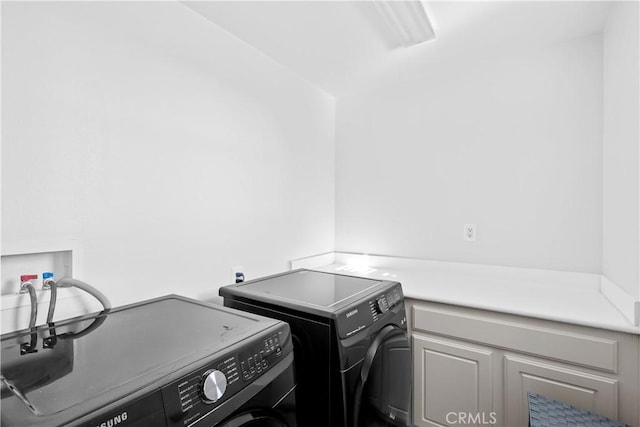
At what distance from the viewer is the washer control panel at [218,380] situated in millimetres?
684

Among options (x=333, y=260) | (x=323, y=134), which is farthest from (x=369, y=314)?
(x=323, y=134)

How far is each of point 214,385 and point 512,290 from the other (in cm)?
169

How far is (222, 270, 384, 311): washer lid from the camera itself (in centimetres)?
132

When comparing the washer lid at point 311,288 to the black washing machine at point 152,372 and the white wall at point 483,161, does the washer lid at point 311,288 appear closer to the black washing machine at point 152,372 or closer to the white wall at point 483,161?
the black washing machine at point 152,372

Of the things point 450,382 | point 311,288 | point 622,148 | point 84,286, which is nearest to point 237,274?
point 311,288

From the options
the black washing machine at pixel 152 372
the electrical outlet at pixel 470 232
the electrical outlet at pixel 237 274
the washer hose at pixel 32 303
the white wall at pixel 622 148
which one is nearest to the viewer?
the black washing machine at pixel 152 372

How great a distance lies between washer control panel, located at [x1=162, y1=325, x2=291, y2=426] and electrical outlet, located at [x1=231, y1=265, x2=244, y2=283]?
85 cm

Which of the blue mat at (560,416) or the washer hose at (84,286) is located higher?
the washer hose at (84,286)

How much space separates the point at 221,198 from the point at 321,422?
3.71 feet

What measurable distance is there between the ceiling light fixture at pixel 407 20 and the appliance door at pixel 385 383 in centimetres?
147

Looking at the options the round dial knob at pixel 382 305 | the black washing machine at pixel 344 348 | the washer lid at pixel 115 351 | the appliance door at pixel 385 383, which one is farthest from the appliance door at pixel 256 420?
the round dial knob at pixel 382 305

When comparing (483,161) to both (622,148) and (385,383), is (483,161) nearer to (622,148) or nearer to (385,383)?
(622,148)

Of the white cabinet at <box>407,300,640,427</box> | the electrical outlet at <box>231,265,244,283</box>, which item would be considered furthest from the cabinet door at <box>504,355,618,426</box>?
the electrical outlet at <box>231,265,244,283</box>

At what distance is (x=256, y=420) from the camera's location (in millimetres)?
820
